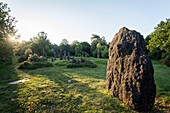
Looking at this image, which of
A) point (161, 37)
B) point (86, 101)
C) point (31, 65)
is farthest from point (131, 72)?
point (31, 65)

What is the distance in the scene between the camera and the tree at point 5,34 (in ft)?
83.4

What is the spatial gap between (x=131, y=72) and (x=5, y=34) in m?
22.3

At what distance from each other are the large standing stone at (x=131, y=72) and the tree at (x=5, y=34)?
1887 cm

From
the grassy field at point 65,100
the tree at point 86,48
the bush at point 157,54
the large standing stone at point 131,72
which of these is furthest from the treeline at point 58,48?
the large standing stone at point 131,72

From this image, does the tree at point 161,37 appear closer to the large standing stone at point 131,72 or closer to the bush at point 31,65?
the large standing stone at point 131,72

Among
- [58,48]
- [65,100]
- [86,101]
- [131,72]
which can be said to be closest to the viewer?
[131,72]

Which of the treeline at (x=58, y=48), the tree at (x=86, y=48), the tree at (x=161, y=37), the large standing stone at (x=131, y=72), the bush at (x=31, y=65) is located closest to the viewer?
the large standing stone at (x=131, y=72)

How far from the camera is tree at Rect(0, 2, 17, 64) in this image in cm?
2541

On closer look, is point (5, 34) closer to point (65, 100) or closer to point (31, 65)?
point (31, 65)

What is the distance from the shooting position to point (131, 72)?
997cm

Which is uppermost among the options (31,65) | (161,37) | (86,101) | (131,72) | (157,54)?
(161,37)

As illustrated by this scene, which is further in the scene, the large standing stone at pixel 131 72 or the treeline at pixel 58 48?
the treeline at pixel 58 48

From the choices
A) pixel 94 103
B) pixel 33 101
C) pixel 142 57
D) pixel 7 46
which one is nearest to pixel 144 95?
pixel 142 57

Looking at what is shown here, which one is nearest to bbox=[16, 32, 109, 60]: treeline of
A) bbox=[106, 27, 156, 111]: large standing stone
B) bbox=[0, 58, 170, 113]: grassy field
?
bbox=[0, 58, 170, 113]: grassy field
